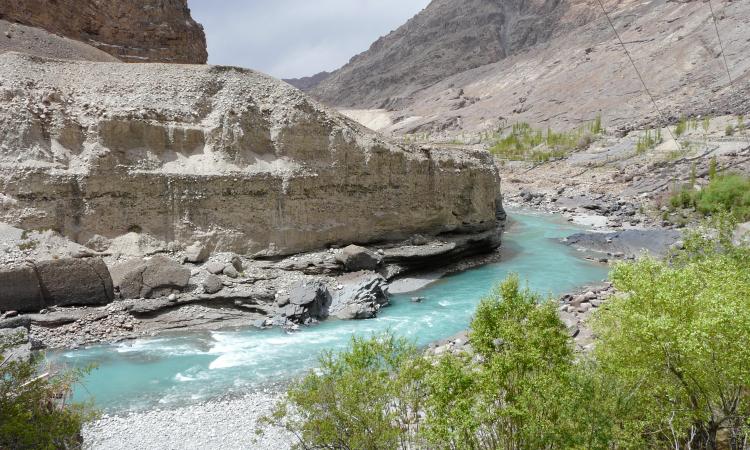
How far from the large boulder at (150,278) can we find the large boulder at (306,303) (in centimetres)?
416

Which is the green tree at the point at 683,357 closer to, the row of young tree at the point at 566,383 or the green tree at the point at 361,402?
the row of young tree at the point at 566,383


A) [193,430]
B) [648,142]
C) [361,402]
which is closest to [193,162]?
[193,430]

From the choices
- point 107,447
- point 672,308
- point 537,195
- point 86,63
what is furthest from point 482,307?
point 537,195

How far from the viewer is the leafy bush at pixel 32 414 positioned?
26.2 ft

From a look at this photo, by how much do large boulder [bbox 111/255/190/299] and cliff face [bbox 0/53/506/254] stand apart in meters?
2.29

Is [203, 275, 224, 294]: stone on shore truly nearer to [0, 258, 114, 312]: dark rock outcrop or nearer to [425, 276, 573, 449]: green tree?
[0, 258, 114, 312]: dark rock outcrop

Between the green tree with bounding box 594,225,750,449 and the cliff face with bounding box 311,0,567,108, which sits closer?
the green tree with bounding box 594,225,750,449

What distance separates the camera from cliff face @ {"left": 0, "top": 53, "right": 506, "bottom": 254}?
795 inches

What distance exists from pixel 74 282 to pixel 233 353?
6.72 m

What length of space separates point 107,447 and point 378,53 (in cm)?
16110

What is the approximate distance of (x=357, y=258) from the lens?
76.4 ft

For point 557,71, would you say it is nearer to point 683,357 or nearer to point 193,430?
point 683,357

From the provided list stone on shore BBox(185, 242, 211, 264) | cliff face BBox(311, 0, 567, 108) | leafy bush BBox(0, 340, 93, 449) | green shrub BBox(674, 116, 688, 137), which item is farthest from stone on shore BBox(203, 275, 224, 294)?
cliff face BBox(311, 0, 567, 108)

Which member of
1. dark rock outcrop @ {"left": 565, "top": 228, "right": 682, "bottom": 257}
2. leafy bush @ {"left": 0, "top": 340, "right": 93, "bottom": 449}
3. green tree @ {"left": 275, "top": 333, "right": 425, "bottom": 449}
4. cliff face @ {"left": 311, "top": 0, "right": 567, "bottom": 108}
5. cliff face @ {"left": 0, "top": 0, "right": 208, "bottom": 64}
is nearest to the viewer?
green tree @ {"left": 275, "top": 333, "right": 425, "bottom": 449}
